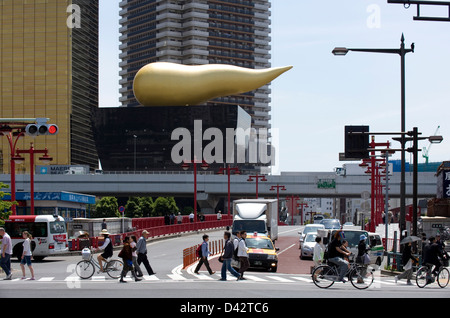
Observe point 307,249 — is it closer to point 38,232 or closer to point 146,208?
point 38,232

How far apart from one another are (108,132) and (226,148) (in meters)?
23.6

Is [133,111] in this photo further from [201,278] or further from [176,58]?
[201,278]

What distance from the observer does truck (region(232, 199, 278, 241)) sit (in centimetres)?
3828

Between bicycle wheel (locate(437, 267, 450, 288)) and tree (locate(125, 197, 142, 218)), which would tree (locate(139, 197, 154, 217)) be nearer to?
tree (locate(125, 197, 142, 218))

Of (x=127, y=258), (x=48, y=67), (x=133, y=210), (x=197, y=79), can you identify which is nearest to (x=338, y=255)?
(x=127, y=258)

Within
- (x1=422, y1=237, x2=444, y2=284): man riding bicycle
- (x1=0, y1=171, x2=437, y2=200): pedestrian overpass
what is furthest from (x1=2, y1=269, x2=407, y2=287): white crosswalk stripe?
(x1=0, y1=171, x2=437, y2=200): pedestrian overpass

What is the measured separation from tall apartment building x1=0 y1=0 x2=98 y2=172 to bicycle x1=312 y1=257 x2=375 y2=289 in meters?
137

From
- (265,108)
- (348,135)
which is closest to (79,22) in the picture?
(265,108)

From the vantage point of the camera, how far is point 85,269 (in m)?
23.4

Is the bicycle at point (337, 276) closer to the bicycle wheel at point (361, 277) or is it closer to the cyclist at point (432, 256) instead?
the bicycle wheel at point (361, 277)

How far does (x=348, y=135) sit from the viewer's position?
95.7ft

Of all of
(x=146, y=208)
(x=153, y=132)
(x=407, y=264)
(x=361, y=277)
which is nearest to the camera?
(x=361, y=277)

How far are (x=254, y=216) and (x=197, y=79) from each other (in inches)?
2960

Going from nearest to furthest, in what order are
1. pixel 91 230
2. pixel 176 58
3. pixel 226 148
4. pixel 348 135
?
pixel 348 135, pixel 91 230, pixel 226 148, pixel 176 58
